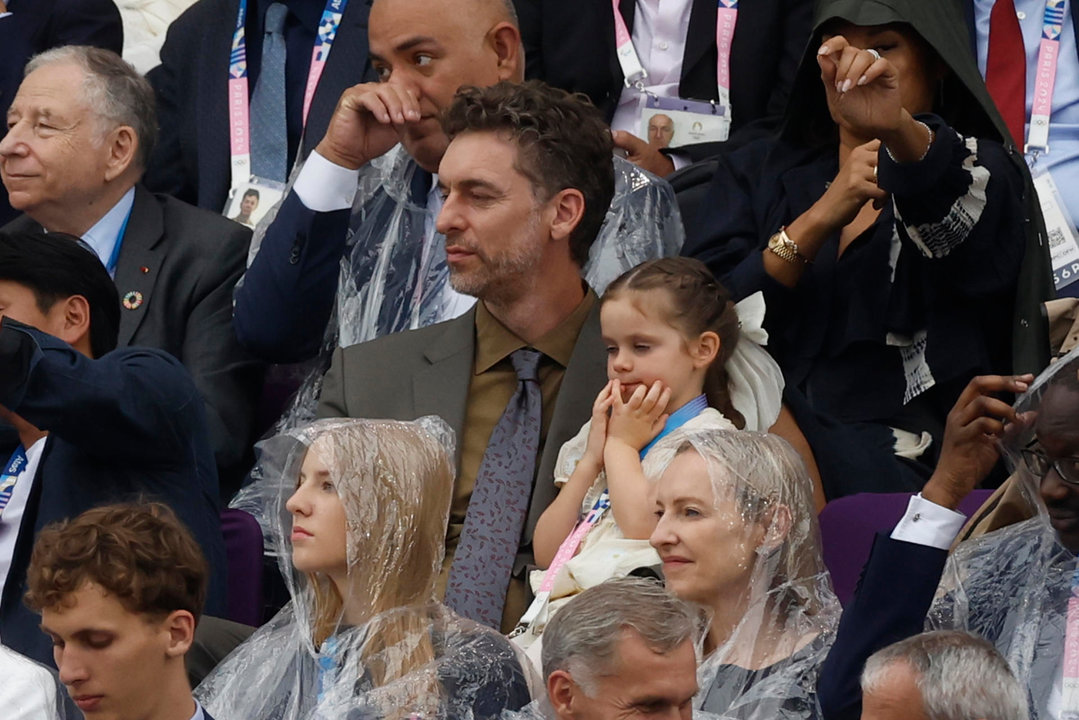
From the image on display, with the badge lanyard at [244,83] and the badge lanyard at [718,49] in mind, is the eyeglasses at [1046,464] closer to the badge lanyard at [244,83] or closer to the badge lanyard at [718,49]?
the badge lanyard at [718,49]

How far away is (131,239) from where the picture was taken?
5398mm

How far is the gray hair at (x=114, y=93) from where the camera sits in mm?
5641

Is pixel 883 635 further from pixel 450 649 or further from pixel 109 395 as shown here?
pixel 109 395

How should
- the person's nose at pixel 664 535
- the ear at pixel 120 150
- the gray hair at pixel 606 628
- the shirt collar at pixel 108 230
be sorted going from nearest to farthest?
the gray hair at pixel 606 628 → the person's nose at pixel 664 535 → the shirt collar at pixel 108 230 → the ear at pixel 120 150

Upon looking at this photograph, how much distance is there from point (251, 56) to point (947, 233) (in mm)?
2447

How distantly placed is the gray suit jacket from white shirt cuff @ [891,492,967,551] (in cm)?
96

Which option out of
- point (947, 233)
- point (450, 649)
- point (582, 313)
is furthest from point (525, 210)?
point (450, 649)

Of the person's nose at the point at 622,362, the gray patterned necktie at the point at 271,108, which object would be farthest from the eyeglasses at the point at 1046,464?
the gray patterned necktie at the point at 271,108

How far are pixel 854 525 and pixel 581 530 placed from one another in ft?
1.81

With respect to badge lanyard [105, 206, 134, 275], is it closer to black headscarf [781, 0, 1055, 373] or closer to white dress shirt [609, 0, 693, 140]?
white dress shirt [609, 0, 693, 140]

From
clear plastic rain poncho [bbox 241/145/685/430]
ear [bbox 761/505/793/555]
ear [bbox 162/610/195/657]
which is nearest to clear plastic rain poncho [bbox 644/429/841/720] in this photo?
ear [bbox 761/505/793/555]

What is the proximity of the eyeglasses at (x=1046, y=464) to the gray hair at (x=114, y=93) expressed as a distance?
282 cm

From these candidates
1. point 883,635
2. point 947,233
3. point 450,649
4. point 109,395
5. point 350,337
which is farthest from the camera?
point 350,337

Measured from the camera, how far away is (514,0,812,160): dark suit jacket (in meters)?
5.82
